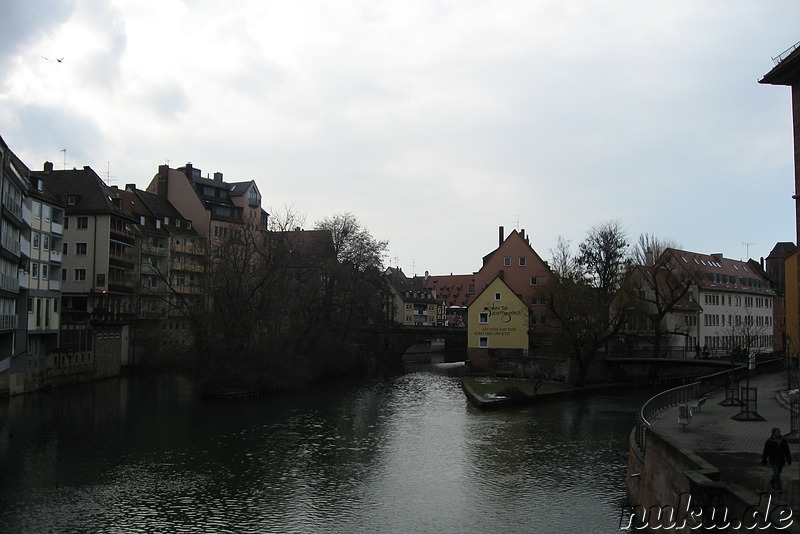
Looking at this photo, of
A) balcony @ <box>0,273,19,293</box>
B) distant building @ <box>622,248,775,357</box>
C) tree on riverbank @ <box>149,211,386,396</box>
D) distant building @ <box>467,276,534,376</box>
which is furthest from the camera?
distant building @ <box>467,276,534,376</box>

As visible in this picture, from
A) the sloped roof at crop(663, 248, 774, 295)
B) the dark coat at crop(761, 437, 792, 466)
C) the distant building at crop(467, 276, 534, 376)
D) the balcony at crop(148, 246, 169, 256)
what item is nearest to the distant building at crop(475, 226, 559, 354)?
the distant building at crop(467, 276, 534, 376)

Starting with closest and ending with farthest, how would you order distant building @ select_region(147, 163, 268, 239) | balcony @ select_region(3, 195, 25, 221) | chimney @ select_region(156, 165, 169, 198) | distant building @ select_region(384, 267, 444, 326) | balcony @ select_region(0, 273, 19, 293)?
balcony @ select_region(0, 273, 19, 293) < balcony @ select_region(3, 195, 25, 221) < distant building @ select_region(147, 163, 268, 239) < chimney @ select_region(156, 165, 169, 198) < distant building @ select_region(384, 267, 444, 326)

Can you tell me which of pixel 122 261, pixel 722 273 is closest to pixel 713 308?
pixel 722 273

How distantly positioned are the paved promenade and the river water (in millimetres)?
2680

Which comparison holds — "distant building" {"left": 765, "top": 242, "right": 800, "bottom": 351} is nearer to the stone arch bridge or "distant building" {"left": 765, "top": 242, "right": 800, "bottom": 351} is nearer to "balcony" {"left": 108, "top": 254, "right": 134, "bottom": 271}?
the stone arch bridge

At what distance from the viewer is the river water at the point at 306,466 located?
19.4m

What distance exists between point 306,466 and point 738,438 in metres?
13.8

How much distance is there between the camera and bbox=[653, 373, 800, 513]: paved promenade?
1470 centimetres

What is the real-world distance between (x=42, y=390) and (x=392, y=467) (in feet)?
91.4

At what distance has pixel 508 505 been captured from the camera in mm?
20672

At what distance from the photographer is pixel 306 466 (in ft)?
83.7

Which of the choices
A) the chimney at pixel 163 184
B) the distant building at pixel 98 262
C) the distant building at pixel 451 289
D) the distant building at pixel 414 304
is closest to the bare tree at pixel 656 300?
the distant building at pixel 98 262

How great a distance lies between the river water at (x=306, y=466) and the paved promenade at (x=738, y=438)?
2680 millimetres

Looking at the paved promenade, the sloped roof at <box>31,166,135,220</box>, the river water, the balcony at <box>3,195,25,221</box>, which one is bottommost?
the river water
